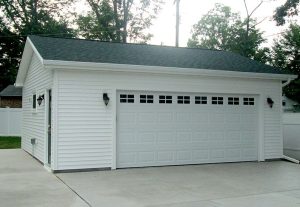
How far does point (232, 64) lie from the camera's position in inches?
501

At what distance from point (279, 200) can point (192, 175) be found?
113 inches

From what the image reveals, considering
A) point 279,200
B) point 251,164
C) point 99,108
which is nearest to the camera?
point 279,200

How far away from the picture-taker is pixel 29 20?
30312 mm

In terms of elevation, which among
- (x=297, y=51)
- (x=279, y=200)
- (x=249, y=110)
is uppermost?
(x=297, y=51)

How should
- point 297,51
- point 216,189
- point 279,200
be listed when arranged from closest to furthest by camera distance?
point 279,200
point 216,189
point 297,51

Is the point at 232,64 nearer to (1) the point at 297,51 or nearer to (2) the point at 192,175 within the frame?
(2) the point at 192,175

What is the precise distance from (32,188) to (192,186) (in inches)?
128

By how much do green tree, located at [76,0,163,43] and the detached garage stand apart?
51.0 feet

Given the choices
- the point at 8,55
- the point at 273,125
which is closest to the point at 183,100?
the point at 273,125

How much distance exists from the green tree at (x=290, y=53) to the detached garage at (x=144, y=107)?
86.8 feet

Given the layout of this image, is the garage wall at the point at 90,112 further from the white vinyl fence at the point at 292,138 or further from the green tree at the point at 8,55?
the green tree at the point at 8,55

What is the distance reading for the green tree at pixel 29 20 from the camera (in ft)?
97.0

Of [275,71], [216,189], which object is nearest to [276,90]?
[275,71]

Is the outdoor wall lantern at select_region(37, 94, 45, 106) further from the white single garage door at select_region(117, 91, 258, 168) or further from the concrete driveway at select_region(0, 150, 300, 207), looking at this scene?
the white single garage door at select_region(117, 91, 258, 168)
